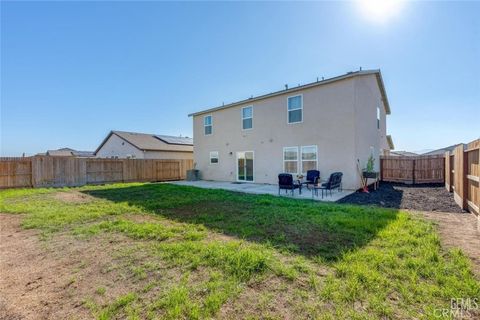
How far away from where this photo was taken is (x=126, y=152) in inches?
907

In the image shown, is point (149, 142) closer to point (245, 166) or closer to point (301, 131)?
point (245, 166)

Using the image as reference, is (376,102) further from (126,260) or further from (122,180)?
(122,180)

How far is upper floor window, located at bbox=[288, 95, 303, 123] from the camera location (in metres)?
12.2

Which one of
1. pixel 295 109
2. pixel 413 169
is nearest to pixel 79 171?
pixel 295 109

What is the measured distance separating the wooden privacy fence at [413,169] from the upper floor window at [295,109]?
Result: 22.7 ft

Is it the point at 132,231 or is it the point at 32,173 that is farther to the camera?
the point at 32,173

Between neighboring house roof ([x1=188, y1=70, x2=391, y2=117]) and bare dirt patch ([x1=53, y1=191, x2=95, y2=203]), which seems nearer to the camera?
bare dirt patch ([x1=53, y1=191, x2=95, y2=203])

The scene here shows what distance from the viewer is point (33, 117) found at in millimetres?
19188

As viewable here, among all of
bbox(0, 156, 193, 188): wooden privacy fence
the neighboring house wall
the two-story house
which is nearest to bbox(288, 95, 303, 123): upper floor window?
the two-story house

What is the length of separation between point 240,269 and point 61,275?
2.54 m

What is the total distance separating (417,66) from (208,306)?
42.5 feet

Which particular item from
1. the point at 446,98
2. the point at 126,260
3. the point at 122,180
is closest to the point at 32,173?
the point at 122,180

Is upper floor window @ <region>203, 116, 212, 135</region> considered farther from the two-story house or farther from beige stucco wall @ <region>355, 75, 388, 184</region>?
beige stucco wall @ <region>355, 75, 388, 184</region>

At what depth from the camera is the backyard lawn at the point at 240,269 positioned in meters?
2.31
